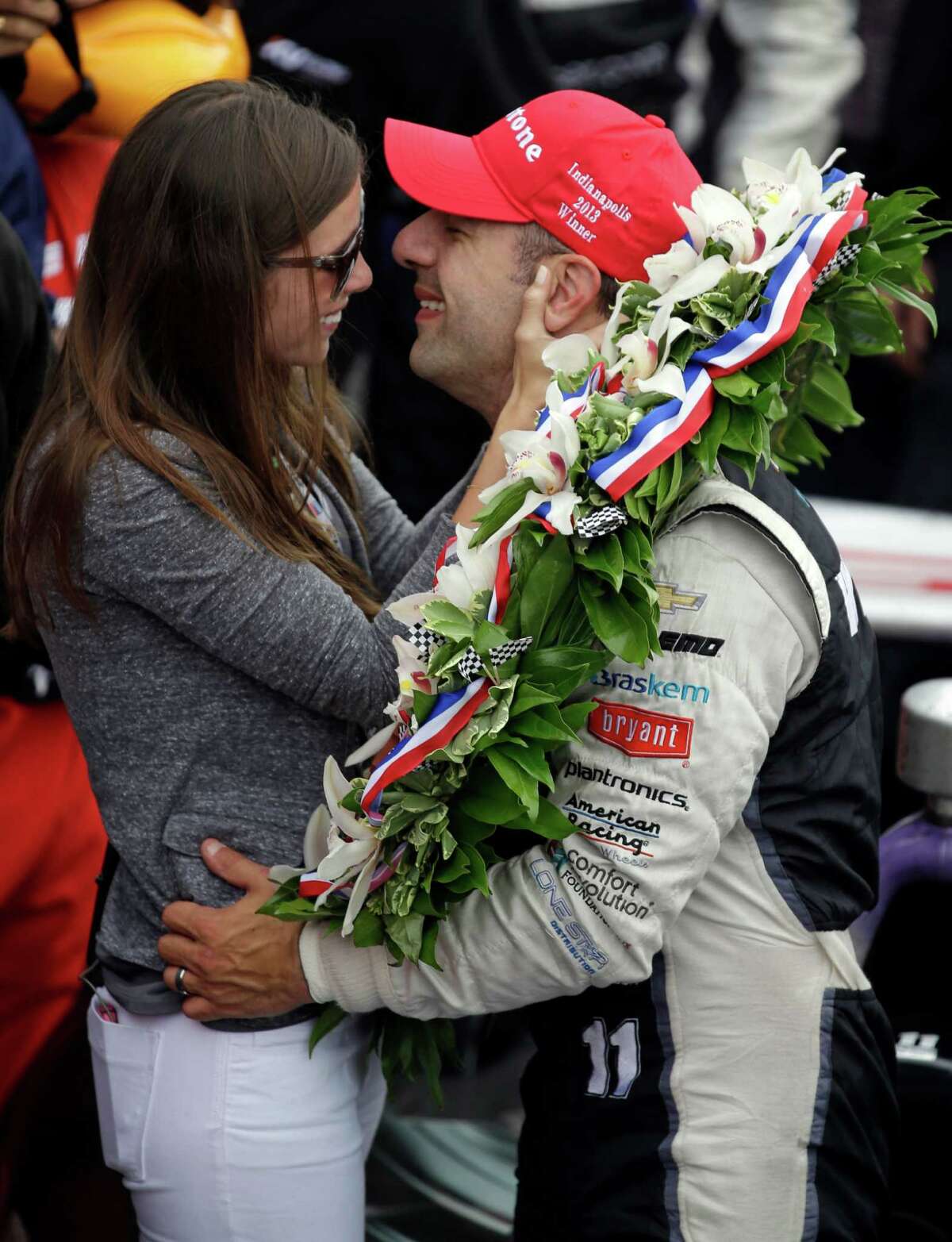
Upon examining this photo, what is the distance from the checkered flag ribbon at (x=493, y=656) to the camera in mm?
1872

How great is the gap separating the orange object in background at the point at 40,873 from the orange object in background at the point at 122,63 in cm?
125

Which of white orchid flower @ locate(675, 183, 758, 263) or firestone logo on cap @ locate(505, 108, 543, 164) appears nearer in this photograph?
white orchid flower @ locate(675, 183, 758, 263)

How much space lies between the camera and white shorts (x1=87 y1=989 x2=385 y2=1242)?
2.15 metres

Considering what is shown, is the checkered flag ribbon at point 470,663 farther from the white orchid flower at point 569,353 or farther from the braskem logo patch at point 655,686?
the white orchid flower at point 569,353

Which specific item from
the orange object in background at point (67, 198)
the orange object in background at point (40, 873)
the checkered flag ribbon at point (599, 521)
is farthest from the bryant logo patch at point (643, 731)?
the orange object in background at point (67, 198)

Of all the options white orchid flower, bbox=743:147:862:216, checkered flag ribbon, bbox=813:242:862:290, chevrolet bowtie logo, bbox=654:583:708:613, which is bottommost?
chevrolet bowtie logo, bbox=654:583:708:613

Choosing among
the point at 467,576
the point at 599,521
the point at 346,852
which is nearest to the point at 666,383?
the point at 599,521

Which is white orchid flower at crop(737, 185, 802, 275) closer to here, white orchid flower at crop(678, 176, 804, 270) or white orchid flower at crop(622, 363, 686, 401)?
white orchid flower at crop(678, 176, 804, 270)

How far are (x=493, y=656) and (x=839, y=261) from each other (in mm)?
696

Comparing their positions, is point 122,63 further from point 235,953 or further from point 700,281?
point 235,953

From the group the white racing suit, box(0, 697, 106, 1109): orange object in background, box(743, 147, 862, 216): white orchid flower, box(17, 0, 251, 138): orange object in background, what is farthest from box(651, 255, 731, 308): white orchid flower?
box(17, 0, 251, 138): orange object in background

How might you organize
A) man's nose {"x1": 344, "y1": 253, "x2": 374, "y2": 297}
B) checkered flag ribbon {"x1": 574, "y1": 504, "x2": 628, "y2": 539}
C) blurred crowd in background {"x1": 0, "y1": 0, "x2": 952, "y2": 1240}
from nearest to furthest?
checkered flag ribbon {"x1": 574, "y1": 504, "x2": 628, "y2": 539} → man's nose {"x1": 344, "y1": 253, "x2": 374, "y2": 297} → blurred crowd in background {"x1": 0, "y1": 0, "x2": 952, "y2": 1240}

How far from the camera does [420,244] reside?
249cm

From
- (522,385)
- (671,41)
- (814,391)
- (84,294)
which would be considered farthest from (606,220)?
(671,41)
